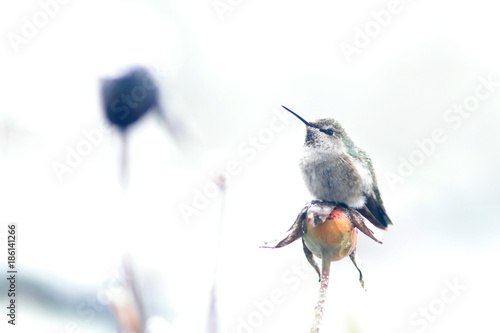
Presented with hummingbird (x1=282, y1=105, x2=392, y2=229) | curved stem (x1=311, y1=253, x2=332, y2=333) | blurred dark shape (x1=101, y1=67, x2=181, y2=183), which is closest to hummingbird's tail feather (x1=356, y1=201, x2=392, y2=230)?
hummingbird (x1=282, y1=105, x2=392, y2=229)

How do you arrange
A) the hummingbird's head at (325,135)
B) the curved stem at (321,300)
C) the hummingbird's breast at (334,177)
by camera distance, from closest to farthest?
the curved stem at (321,300)
the hummingbird's breast at (334,177)
the hummingbird's head at (325,135)

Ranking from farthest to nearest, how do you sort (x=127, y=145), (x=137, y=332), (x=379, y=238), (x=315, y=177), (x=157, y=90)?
1. (x=157, y=90)
2. (x=315, y=177)
3. (x=127, y=145)
4. (x=379, y=238)
5. (x=137, y=332)

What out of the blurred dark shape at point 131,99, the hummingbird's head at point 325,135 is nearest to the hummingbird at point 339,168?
the hummingbird's head at point 325,135

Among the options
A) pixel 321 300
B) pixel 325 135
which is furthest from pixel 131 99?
pixel 321 300

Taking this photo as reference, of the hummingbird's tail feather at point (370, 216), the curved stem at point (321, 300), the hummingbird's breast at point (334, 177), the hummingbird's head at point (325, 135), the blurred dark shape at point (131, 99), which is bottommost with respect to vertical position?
the curved stem at point (321, 300)

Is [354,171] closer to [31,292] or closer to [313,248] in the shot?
[313,248]

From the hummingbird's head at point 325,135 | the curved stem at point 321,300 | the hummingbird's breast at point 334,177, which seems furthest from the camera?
the hummingbird's head at point 325,135

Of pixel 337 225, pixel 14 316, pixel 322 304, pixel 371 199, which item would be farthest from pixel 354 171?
pixel 14 316

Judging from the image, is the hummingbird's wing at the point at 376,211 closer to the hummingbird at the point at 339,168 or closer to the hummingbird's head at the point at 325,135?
the hummingbird at the point at 339,168
